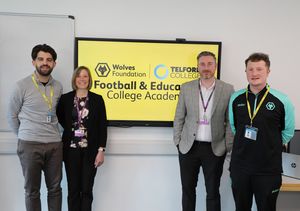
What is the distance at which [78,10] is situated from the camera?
9.64ft

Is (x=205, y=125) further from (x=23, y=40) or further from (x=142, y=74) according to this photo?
(x=23, y=40)

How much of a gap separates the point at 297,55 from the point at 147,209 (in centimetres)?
221

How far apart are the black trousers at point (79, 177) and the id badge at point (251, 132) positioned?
1.30m

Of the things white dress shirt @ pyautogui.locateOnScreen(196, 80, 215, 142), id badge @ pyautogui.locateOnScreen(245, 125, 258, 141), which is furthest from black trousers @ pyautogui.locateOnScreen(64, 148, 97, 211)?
id badge @ pyautogui.locateOnScreen(245, 125, 258, 141)

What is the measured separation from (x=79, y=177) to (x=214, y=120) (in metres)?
1.25

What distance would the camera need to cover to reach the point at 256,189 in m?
2.20

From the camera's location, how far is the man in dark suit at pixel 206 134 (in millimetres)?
2570

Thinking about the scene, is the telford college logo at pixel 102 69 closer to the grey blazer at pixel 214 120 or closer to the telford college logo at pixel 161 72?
the telford college logo at pixel 161 72

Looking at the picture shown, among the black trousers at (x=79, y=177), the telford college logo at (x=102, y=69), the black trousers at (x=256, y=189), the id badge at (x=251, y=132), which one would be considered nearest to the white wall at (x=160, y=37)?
the telford college logo at (x=102, y=69)

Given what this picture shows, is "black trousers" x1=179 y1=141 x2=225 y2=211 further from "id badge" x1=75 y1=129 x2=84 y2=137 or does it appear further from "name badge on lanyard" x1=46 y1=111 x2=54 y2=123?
"name badge on lanyard" x1=46 y1=111 x2=54 y2=123

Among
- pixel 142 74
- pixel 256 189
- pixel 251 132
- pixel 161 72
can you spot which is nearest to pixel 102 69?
pixel 142 74

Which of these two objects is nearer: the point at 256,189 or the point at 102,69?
Answer: the point at 256,189

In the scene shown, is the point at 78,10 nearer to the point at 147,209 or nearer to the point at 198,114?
the point at 198,114

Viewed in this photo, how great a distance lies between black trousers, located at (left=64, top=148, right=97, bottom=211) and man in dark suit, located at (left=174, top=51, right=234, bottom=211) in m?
0.81
